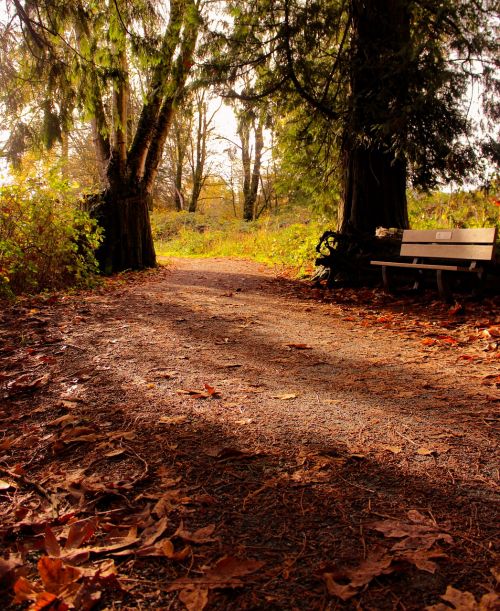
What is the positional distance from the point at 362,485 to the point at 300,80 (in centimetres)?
737

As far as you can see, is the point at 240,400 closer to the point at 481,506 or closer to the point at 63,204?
the point at 481,506

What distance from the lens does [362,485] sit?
1.97 metres

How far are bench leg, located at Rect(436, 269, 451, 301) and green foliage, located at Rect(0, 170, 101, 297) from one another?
5.49 meters

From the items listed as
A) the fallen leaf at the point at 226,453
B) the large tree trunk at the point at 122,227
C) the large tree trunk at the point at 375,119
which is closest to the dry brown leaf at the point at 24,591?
the fallen leaf at the point at 226,453

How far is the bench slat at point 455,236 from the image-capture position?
5.56m

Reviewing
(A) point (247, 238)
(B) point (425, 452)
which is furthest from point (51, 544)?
(A) point (247, 238)

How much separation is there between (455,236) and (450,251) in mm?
211

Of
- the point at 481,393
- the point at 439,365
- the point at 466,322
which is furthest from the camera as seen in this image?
the point at 466,322

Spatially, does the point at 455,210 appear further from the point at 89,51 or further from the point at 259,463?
the point at 259,463

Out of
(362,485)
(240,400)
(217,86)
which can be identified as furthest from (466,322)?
(217,86)

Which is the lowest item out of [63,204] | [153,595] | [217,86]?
[153,595]

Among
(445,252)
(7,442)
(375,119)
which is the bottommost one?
(7,442)

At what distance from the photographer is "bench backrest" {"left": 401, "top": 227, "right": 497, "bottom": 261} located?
18.3 ft

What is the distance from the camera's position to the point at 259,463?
2.16 m
